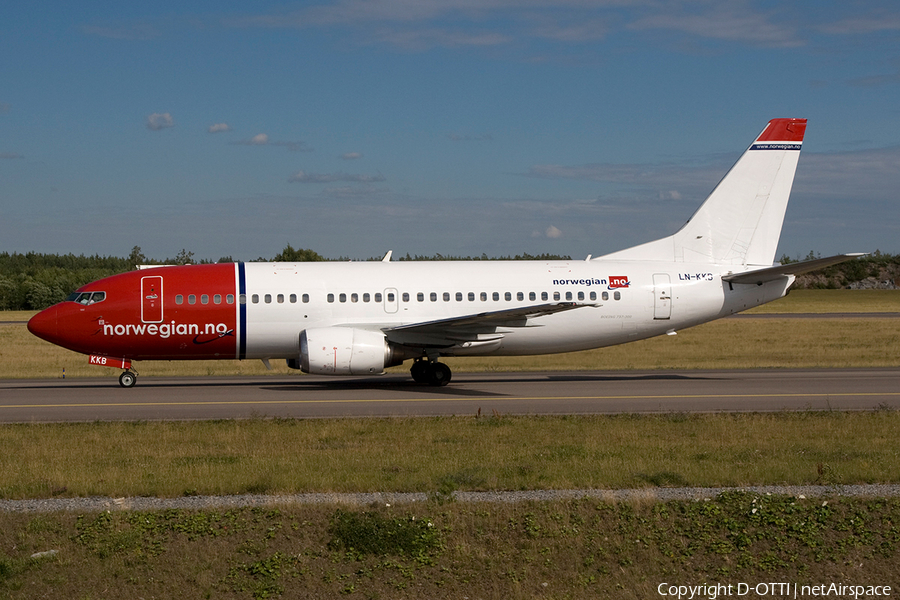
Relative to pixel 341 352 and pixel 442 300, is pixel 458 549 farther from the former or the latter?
pixel 442 300

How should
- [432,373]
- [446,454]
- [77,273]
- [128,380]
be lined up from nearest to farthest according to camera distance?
[446,454], [128,380], [432,373], [77,273]

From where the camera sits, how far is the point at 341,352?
25391 mm

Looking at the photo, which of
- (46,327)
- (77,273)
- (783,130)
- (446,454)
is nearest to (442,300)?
(46,327)

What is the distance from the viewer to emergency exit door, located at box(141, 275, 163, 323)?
26.4m

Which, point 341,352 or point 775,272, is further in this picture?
point 775,272

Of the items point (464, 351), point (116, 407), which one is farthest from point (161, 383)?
point (464, 351)

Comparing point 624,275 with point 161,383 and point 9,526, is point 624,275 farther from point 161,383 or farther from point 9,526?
point 9,526

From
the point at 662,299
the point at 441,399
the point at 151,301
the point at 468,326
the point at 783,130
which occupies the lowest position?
the point at 441,399

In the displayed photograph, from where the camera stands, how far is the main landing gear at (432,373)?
27.7m

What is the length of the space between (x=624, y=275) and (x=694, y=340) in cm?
2317

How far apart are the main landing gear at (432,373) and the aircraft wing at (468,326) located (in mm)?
1079

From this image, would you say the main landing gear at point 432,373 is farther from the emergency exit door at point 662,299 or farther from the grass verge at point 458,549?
the grass verge at point 458,549

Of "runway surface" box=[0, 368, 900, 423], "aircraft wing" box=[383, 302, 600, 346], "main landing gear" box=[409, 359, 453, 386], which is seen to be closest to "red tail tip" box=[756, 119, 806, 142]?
"runway surface" box=[0, 368, 900, 423]

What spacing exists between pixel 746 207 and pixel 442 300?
10945mm
